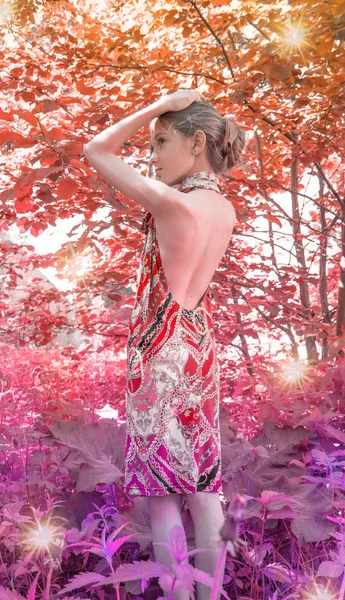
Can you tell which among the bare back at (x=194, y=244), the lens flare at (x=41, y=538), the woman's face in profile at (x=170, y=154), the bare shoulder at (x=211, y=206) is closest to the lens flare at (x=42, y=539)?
the lens flare at (x=41, y=538)

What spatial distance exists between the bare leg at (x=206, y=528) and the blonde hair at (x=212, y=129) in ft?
3.62

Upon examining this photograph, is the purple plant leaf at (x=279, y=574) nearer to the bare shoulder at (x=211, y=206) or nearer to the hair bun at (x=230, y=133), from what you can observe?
the bare shoulder at (x=211, y=206)

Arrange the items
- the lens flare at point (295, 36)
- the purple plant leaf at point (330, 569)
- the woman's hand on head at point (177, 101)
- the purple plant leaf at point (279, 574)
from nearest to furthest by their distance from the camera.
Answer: the purple plant leaf at point (330, 569) → the purple plant leaf at point (279, 574) → the woman's hand on head at point (177, 101) → the lens flare at point (295, 36)

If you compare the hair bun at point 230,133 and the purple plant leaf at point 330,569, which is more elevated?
the hair bun at point 230,133

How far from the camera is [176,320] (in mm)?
1638

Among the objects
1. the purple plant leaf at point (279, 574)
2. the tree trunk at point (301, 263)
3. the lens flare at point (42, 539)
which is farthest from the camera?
the tree trunk at point (301, 263)

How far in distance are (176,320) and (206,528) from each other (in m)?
0.66

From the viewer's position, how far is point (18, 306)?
4.81m

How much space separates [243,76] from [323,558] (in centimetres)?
244

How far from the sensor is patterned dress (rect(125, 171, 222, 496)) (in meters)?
1.58

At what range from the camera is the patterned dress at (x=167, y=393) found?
62.2 inches

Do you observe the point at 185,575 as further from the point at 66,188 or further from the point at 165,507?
the point at 66,188

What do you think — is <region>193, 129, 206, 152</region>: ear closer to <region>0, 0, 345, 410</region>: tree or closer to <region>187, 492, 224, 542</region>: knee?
<region>0, 0, 345, 410</region>: tree

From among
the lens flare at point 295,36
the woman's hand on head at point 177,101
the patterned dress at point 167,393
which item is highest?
the lens flare at point 295,36
